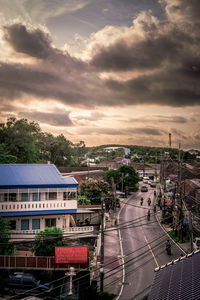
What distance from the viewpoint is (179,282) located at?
11.0m

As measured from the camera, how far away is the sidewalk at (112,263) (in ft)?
68.7

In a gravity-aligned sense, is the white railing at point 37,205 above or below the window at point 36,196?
below

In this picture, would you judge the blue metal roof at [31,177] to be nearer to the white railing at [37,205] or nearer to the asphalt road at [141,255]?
the white railing at [37,205]

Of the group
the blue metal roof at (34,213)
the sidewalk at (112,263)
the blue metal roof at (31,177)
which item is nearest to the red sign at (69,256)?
the sidewalk at (112,263)

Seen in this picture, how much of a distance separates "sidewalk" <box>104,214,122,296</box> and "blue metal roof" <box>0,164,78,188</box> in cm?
749

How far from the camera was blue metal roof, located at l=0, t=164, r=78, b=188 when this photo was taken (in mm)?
28500

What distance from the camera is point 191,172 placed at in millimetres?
64562

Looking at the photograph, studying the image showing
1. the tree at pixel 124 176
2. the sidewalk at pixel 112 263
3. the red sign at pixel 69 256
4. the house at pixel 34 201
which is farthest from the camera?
the tree at pixel 124 176

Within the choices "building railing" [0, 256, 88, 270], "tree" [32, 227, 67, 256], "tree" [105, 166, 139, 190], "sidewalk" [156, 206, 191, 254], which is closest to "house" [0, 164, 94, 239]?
"tree" [32, 227, 67, 256]

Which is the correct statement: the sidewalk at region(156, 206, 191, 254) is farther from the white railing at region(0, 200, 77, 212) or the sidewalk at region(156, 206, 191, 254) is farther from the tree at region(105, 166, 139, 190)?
the tree at region(105, 166, 139, 190)

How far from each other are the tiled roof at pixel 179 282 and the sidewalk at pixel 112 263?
10.0 ft

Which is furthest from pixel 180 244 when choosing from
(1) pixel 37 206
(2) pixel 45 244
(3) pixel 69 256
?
(1) pixel 37 206

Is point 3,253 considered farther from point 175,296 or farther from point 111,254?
point 175,296

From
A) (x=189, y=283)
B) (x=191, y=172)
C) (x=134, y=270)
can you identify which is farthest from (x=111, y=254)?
(x=191, y=172)
